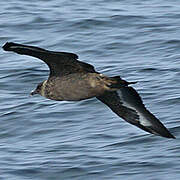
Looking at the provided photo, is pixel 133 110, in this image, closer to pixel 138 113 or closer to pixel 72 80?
pixel 138 113

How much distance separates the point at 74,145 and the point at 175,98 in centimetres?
192

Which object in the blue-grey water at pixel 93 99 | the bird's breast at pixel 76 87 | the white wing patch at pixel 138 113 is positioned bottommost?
the blue-grey water at pixel 93 99

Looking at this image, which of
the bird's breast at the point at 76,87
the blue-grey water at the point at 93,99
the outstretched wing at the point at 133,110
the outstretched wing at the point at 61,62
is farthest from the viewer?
the blue-grey water at the point at 93,99

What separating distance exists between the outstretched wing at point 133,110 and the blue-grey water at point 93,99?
0.79 m

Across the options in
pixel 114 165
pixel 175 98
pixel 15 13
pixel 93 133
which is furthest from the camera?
pixel 15 13

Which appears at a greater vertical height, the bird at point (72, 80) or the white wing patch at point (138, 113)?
the bird at point (72, 80)

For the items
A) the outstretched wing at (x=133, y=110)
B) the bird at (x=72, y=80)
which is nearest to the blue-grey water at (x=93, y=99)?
the outstretched wing at (x=133, y=110)

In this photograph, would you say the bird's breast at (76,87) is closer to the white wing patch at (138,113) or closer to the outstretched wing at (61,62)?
the outstretched wing at (61,62)

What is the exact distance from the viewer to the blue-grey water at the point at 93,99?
33.9 feet

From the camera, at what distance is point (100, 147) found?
10695mm

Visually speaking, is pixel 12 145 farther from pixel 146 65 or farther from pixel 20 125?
pixel 146 65

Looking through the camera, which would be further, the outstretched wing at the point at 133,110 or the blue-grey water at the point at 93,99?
the blue-grey water at the point at 93,99

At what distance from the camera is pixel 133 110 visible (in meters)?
9.52

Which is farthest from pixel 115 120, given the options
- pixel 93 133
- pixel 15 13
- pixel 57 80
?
pixel 15 13
